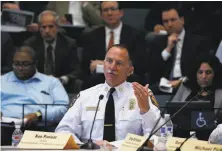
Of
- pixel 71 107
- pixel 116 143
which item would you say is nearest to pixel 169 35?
pixel 71 107

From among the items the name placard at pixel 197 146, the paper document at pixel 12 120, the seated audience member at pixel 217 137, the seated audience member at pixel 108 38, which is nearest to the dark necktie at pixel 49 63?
the seated audience member at pixel 108 38

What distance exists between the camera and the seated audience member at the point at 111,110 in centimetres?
512

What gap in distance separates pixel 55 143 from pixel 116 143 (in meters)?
0.55

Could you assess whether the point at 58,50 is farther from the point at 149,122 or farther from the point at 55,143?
the point at 55,143

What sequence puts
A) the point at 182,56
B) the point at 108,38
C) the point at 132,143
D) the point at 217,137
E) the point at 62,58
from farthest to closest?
the point at 108,38
the point at 62,58
the point at 182,56
the point at 217,137
the point at 132,143

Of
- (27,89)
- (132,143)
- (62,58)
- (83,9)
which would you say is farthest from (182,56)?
(132,143)

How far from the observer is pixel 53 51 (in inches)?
305

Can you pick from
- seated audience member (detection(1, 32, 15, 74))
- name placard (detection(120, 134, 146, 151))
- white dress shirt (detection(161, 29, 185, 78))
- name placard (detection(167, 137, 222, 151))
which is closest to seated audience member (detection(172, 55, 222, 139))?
white dress shirt (detection(161, 29, 185, 78))

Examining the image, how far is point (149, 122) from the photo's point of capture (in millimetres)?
4918

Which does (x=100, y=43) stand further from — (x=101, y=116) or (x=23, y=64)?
(x=101, y=116)

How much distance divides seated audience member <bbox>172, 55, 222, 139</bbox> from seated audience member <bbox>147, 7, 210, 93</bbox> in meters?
0.53

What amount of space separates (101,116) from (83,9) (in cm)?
375

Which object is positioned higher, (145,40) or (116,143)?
(145,40)

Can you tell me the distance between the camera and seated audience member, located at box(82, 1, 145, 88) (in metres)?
7.66
